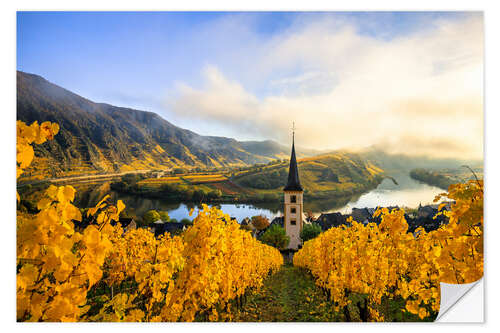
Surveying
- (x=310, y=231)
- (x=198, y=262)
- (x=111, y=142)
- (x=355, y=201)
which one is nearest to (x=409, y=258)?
(x=355, y=201)

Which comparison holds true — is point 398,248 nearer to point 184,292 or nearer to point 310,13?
point 184,292

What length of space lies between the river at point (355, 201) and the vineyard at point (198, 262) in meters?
0.44

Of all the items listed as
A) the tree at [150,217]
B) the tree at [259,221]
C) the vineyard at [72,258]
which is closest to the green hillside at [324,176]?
the tree at [259,221]

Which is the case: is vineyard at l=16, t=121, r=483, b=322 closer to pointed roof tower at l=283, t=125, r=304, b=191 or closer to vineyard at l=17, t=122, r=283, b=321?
vineyard at l=17, t=122, r=283, b=321

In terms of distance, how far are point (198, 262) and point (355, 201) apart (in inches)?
116

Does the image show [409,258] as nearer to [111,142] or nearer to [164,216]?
[164,216]

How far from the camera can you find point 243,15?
12.0 ft

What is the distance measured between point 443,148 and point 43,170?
17.7 feet

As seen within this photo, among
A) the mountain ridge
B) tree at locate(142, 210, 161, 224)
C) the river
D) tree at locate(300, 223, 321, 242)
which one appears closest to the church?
the river

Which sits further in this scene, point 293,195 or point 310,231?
point 310,231

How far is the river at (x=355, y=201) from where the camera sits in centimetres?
404

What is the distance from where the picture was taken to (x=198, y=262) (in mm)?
2545

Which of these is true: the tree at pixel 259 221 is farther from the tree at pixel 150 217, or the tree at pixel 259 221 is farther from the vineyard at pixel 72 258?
the vineyard at pixel 72 258

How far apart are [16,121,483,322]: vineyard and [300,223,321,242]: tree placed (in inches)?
29.4
